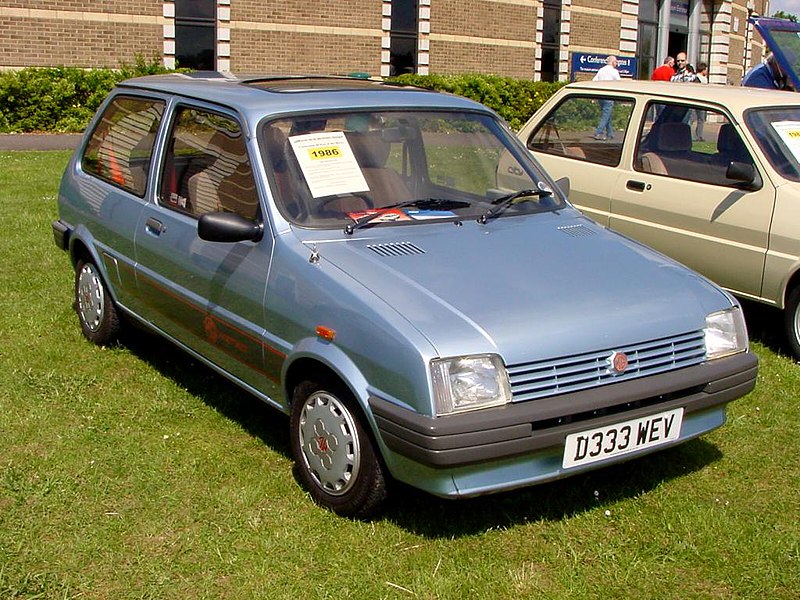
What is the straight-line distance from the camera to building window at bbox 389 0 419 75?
27.0m

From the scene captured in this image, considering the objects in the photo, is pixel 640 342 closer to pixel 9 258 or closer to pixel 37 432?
pixel 37 432

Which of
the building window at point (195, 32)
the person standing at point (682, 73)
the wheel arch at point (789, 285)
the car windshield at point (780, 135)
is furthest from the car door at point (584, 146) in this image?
the building window at point (195, 32)

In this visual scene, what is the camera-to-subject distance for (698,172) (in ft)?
23.5

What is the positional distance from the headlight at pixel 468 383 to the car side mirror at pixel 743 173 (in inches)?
145

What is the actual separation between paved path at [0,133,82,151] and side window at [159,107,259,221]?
1265cm

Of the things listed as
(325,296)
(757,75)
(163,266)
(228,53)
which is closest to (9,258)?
(163,266)

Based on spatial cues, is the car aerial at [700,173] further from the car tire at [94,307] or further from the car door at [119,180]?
the car tire at [94,307]

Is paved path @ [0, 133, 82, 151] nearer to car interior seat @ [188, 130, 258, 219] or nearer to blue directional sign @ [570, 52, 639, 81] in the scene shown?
car interior seat @ [188, 130, 258, 219]

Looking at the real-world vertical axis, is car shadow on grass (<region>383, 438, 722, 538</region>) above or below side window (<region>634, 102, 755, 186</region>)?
below

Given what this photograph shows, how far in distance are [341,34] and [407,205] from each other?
21.9 metres

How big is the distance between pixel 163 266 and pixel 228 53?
1962 centimetres

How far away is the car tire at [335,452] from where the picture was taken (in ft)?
13.1

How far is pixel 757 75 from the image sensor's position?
11680 millimetres

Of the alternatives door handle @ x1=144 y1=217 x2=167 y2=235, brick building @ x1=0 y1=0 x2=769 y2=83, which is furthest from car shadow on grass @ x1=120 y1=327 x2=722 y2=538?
brick building @ x1=0 y1=0 x2=769 y2=83
